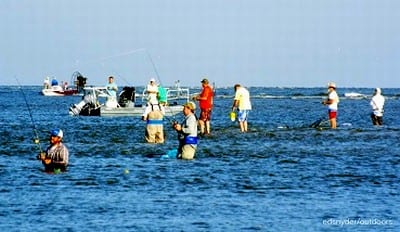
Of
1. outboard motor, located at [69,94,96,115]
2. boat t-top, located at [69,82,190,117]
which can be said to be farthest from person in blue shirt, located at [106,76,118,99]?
outboard motor, located at [69,94,96,115]

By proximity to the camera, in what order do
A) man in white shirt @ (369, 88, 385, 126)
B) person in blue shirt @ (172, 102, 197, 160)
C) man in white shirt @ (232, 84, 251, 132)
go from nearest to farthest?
person in blue shirt @ (172, 102, 197, 160) → man in white shirt @ (232, 84, 251, 132) → man in white shirt @ (369, 88, 385, 126)

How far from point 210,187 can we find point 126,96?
25.9m

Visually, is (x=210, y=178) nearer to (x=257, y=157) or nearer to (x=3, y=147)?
(x=257, y=157)

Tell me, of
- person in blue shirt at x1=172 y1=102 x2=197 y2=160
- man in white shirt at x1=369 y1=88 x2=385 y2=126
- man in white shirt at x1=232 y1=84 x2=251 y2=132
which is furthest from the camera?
man in white shirt at x1=369 y1=88 x2=385 y2=126

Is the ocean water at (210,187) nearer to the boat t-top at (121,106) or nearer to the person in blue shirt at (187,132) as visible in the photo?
the person in blue shirt at (187,132)

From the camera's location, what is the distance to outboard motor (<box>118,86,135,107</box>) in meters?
43.2

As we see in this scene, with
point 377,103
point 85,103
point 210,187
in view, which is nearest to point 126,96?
point 85,103

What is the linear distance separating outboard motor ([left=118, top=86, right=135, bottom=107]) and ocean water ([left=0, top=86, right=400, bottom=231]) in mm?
13410

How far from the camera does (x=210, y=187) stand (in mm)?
18094

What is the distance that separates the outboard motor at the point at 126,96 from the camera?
43156 millimetres

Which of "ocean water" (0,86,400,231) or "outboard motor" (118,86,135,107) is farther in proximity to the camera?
"outboard motor" (118,86,135,107)

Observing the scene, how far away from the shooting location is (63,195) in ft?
55.0

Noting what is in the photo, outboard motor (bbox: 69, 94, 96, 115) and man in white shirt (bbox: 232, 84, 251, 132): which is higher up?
man in white shirt (bbox: 232, 84, 251, 132)

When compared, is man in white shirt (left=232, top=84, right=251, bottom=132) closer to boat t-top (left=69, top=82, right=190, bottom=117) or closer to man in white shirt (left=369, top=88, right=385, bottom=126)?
man in white shirt (left=369, top=88, right=385, bottom=126)
